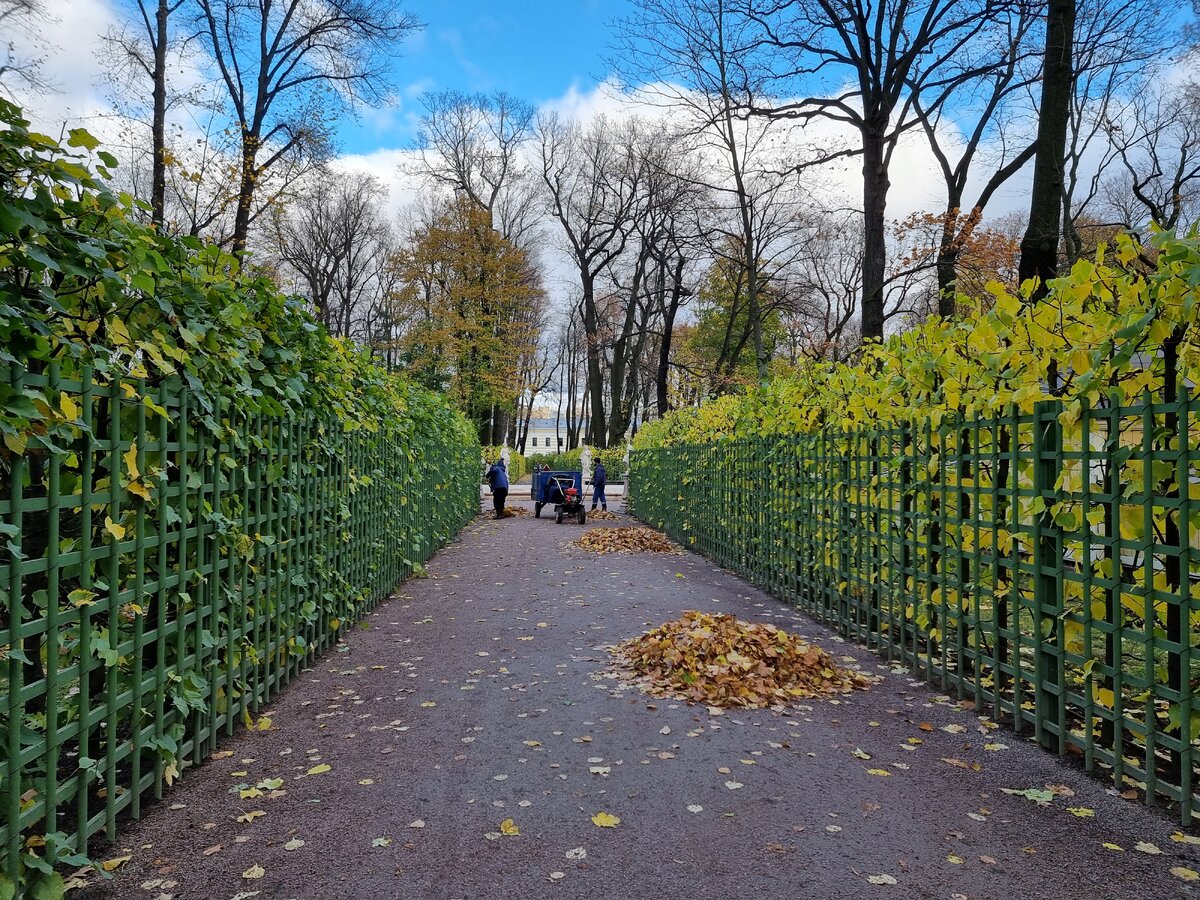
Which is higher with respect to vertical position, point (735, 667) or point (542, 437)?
point (542, 437)

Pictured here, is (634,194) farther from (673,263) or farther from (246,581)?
(246,581)

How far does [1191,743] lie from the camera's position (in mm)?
3080

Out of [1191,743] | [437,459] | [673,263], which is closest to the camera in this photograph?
[1191,743]

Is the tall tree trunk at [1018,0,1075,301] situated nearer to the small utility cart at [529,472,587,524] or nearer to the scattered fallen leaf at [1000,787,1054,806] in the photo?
the scattered fallen leaf at [1000,787,1054,806]

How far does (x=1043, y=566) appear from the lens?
3.99 metres

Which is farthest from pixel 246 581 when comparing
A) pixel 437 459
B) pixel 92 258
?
→ pixel 437 459

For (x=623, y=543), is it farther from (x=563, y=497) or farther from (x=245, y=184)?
(x=245, y=184)

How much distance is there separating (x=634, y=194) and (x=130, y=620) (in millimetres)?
32876

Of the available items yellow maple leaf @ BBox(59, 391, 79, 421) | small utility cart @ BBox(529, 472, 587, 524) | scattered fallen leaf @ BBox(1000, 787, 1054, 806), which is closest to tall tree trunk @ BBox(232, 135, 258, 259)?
small utility cart @ BBox(529, 472, 587, 524)

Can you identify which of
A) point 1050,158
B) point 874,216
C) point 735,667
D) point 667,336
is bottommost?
point 735,667

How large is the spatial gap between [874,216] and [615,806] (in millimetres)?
12672

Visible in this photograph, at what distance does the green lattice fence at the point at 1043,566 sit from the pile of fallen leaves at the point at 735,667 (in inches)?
31.2

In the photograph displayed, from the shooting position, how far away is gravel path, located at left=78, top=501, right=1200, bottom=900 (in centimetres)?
276

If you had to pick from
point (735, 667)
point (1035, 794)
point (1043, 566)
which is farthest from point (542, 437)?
point (1035, 794)
